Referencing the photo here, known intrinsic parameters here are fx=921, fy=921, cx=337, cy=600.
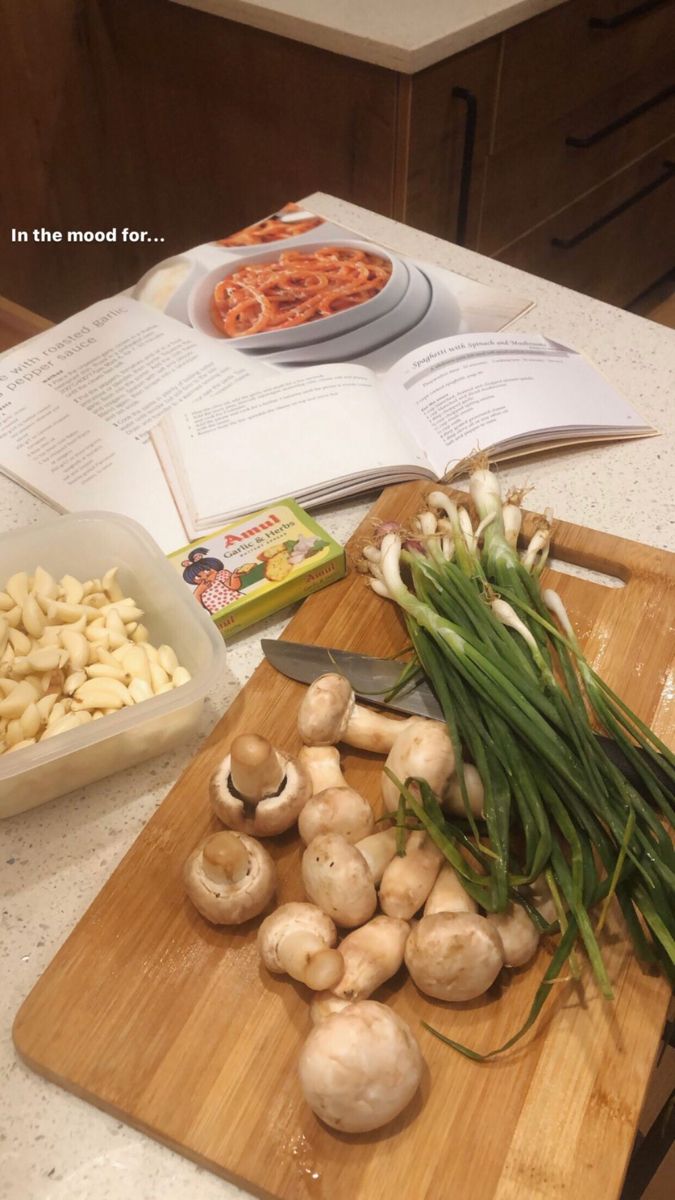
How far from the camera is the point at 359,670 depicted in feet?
2.67

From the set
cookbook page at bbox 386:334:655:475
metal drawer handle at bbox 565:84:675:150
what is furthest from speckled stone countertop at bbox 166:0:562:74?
cookbook page at bbox 386:334:655:475

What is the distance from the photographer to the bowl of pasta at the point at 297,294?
1.21 metres

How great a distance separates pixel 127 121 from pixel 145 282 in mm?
994

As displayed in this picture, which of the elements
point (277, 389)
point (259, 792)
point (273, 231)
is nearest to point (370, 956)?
point (259, 792)

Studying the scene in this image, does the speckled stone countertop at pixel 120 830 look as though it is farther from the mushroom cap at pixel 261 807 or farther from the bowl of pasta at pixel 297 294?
the bowl of pasta at pixel 297 294

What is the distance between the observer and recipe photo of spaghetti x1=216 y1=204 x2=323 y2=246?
1.37m

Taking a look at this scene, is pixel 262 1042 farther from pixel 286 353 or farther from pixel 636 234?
pixel 636 234

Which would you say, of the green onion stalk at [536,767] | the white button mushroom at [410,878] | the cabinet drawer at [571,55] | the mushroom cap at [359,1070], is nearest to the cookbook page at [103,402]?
the green onion stalk at [536,767]

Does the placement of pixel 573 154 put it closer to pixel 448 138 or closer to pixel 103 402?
pixel 448 138

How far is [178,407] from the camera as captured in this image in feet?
3.58

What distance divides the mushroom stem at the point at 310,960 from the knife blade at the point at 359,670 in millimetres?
233

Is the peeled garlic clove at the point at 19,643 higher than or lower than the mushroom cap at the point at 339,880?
higher

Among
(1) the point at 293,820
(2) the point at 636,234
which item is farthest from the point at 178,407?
(2) the point at 636,234

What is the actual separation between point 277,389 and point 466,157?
3.00ft
